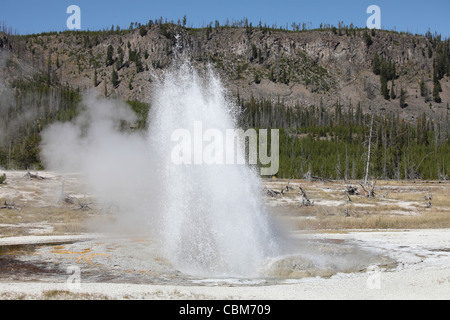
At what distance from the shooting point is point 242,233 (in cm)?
1839

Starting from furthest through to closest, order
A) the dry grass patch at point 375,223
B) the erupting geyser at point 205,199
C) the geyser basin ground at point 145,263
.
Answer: the dry grass patch at point 375,223, the erupting geyser at point 205,199, the geyser basin ground at point 145,263

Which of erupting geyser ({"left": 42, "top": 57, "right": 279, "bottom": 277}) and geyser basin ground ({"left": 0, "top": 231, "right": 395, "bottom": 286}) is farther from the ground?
erupting geyser ({"left": 42, "top": 57, "right": 279, "bottom": 277})

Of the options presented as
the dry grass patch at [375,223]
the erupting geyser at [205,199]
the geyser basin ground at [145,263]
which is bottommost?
the dry grass patch at [375,223]

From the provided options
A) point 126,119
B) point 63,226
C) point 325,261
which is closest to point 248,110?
point 126,119

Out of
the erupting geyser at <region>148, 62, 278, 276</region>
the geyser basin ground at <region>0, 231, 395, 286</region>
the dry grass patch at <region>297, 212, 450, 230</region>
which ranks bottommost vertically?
the dry grass patch at <region>297, 212, 450, 230</region>

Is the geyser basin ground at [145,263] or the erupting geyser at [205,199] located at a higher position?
the erupting geyser at [205,199]
